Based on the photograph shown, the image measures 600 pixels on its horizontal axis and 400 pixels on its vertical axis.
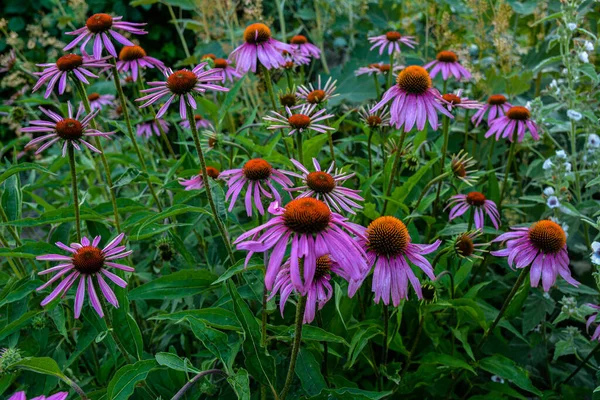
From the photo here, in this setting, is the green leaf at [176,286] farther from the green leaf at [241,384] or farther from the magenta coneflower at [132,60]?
the magenta coneflower at [132,60]

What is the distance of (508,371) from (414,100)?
691 millimetres

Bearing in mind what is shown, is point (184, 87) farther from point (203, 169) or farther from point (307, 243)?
point (307, 243)

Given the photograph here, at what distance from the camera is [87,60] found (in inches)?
53.3

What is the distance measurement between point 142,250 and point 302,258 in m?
1.15

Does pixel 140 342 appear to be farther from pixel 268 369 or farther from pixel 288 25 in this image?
pixel 288 25

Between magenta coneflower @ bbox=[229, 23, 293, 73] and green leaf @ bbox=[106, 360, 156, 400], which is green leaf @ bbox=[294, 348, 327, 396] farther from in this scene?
magenta coneflower @ bbox=[229, 23, 293, 73]

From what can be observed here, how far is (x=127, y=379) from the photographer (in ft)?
3.18

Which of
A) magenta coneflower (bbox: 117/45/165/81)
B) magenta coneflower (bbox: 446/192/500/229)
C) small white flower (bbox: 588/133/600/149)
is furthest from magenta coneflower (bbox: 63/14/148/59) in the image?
small white flower (bbox: 588/133/600/149)

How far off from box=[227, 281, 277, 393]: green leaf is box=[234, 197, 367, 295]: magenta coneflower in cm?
22

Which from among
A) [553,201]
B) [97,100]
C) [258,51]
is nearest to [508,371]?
[553,201]

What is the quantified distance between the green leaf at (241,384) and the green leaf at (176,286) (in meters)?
0.32

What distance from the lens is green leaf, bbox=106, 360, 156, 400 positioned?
0.94 metres

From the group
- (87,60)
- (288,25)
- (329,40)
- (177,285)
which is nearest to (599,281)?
(177,285)

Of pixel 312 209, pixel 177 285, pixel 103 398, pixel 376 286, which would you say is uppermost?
pixel 312 209
